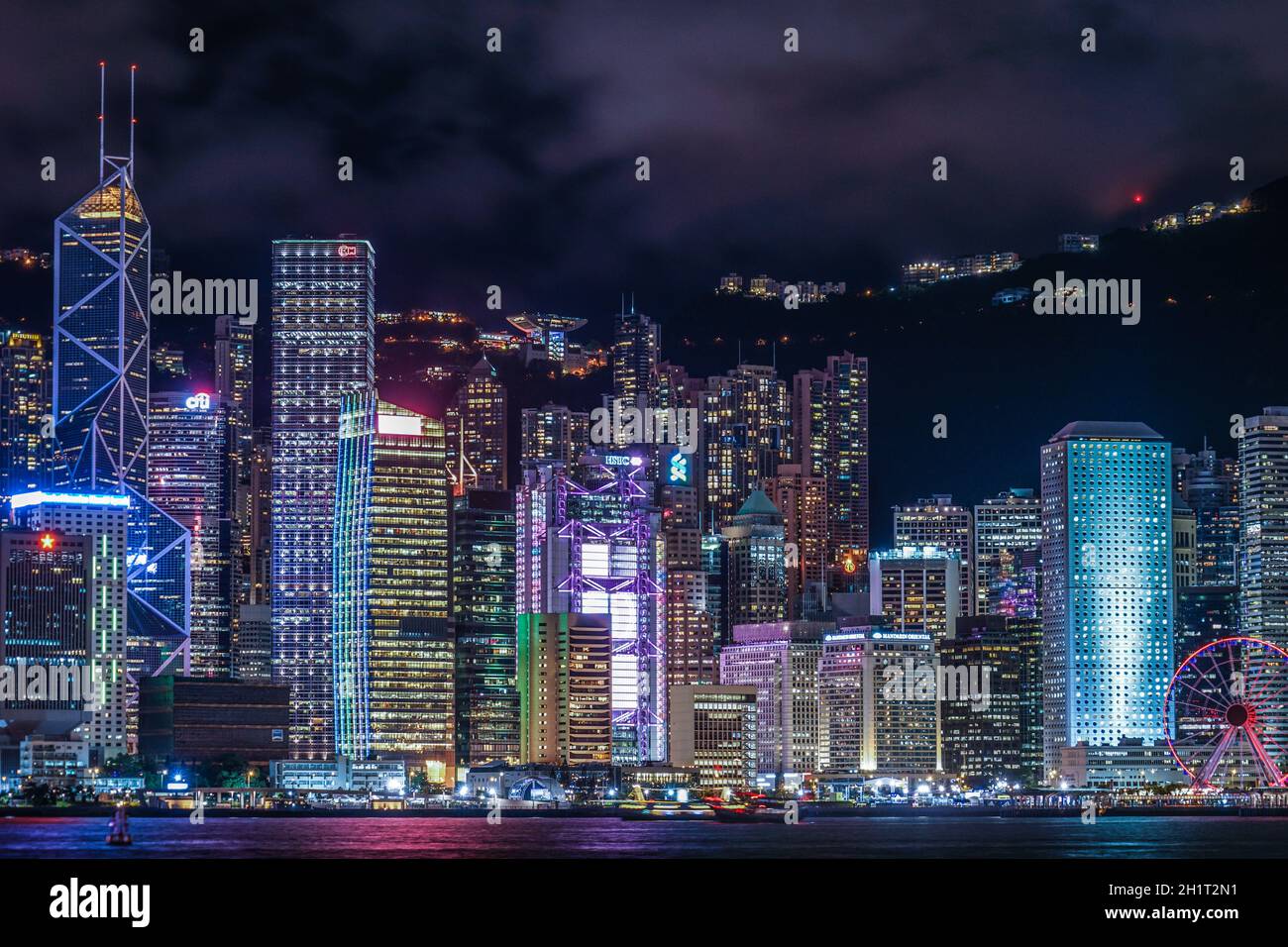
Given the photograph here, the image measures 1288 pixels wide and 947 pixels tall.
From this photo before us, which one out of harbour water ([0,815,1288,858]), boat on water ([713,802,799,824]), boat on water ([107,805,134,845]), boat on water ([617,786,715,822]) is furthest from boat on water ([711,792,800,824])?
boat on water ([107,805,134,845])

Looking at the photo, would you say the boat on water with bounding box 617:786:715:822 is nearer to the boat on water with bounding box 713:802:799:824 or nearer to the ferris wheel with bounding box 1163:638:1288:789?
the boat on water with bounding box 713:802:799:824

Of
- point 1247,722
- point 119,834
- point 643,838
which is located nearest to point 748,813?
point 1247,722

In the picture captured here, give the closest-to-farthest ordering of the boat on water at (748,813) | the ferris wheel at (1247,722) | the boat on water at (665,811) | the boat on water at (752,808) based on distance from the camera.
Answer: the boat on water at (752,808)
the boat on water at (748,813)
the ferris wheel at (1247,722)
the boat on water at (665,811)

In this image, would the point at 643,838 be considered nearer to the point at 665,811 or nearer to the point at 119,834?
the point at 119,834

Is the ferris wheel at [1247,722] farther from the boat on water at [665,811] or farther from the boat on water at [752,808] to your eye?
the boat on water at [665,811]

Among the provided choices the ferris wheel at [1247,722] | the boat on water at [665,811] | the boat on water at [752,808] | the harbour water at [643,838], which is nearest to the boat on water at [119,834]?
the harbour water at [643,838]

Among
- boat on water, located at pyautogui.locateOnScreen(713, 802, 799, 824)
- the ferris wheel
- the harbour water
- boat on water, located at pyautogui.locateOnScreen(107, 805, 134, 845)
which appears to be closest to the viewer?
boat on water, located at pyautogui.locateOnScreen(107, 805, 134, 845)

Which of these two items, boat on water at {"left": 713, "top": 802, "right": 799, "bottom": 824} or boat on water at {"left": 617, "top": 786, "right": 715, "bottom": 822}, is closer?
boat on water at {"left": 713, "top": 802, "right": 799, "bottom": 824}
